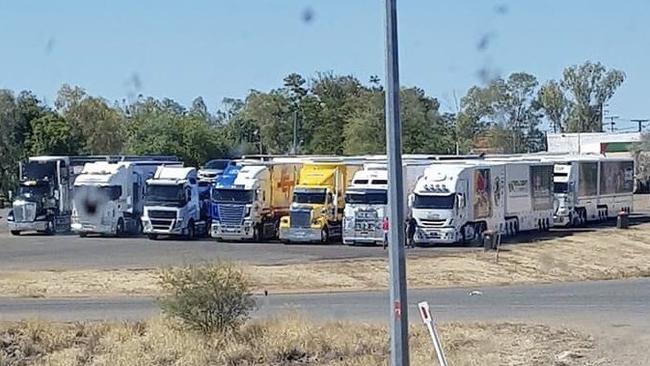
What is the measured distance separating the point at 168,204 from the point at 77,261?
42.6ft

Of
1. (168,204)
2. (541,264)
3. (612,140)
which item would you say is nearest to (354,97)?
(612,140)

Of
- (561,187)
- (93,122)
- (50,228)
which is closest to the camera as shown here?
(50,228)

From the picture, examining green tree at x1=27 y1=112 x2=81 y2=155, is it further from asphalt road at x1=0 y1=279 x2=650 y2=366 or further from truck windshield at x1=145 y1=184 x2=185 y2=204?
asphalt road at x1=0 y1=279 x2=650 y2=366

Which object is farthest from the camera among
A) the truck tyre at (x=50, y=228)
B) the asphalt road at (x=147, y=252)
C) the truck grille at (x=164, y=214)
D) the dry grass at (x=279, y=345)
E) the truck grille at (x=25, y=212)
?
the truck tyre at (x=50, y=228)

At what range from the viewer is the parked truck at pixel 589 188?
233 ft

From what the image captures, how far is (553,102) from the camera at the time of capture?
15538cm

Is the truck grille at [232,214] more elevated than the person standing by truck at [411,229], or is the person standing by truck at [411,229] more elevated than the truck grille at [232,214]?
the truck grille at [232,214]

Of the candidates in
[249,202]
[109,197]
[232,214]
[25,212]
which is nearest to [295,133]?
[25,212]

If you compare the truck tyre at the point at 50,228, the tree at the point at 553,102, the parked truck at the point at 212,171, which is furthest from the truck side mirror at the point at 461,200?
the tree at the point at 553,102

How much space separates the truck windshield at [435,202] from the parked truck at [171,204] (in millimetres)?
12987

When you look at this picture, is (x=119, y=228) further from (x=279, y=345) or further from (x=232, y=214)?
(x=279, y=345)

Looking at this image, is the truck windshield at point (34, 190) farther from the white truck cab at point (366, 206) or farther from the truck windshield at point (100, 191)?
the white truck cab at point (366, 206)

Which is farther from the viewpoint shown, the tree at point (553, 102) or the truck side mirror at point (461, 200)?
the tree at point (553, 102)

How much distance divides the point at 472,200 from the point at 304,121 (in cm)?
8359
